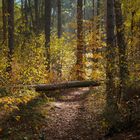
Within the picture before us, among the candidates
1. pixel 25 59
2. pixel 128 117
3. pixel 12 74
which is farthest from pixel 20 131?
pixel 25 59

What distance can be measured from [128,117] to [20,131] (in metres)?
3.15

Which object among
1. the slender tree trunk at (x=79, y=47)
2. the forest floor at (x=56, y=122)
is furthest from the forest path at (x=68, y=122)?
the slender tree trunk at (x=79, y=47)

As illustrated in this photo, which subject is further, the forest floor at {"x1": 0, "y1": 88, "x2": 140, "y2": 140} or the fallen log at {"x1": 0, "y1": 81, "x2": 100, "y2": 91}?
Result: the fallen log at {"x1": 0, "y1": 81, "x2": 100, "y2": 91}

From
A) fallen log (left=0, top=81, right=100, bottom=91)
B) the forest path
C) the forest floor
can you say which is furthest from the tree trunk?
the forest floor

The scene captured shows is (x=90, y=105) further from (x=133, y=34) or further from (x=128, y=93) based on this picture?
(x=133, y=34)

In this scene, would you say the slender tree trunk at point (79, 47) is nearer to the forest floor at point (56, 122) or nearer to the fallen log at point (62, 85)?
the fallen log at point (62, 85)

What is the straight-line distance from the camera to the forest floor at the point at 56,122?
9828 mm

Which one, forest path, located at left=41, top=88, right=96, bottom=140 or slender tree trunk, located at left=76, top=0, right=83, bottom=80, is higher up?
slender tree trunk, located at left=76, top=0, right=83, bottom=80

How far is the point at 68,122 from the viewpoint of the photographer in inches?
456

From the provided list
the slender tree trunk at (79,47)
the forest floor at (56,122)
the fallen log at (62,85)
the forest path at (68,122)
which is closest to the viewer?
the forest floor at (56,122)

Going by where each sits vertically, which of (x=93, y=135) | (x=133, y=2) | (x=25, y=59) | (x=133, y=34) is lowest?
(x=93, y=135)

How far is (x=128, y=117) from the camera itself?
9469mm

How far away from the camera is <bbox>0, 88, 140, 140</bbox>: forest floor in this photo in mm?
9828

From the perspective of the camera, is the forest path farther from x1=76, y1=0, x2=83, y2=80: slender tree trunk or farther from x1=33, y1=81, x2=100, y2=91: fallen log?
x1=76, y1=0, x2=83, y2=80: slender tree trunk
